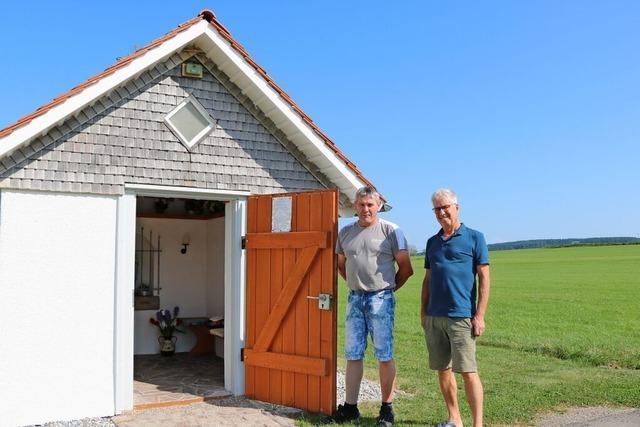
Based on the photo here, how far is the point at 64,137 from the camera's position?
622 cm

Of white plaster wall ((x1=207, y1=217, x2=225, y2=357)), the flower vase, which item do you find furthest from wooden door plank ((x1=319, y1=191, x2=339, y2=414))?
the flower vase

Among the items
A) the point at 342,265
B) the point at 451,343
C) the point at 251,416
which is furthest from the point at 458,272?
the point at 251,416

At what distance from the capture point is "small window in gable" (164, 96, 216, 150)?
6801 millimetres

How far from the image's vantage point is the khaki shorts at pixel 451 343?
5129mm

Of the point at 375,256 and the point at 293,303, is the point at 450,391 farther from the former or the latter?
the point at 293,303

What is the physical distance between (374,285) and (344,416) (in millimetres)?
1317

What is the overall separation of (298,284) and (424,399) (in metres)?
2.08

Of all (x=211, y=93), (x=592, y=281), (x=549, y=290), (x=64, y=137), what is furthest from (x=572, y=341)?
(x=592, y=281)

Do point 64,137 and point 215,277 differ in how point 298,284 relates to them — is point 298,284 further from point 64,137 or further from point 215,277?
point 215,277

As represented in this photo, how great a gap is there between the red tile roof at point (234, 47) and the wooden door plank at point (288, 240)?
4.18 ft

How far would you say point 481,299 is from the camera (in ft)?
16.6

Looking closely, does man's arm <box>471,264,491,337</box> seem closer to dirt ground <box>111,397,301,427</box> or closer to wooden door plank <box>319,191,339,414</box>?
wooden door plank <box>319,191,339,414</box>

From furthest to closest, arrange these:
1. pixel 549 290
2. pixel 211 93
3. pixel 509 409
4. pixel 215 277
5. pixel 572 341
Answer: pixel 549 290 → pixel 572 341 → pixel 215 277 → pixel 211 93 → pixel 509 409

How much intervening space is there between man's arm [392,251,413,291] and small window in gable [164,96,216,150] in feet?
8.74
